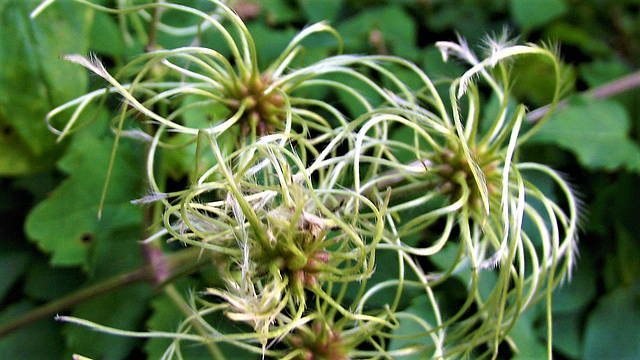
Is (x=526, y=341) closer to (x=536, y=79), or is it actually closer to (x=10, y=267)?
(x=536, y=79)

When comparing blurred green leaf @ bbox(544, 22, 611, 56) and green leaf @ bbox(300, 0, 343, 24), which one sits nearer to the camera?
green leaf @ bbox(300, 0, 343, 24)

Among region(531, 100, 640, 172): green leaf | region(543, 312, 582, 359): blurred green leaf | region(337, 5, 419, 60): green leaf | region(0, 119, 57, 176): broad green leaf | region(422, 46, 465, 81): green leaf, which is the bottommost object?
region(543, 312, 582, 359): blurred green leaf

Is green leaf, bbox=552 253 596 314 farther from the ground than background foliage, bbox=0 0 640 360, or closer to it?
closer to it

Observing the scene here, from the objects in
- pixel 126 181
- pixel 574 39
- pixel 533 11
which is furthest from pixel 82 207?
pixel 574 39

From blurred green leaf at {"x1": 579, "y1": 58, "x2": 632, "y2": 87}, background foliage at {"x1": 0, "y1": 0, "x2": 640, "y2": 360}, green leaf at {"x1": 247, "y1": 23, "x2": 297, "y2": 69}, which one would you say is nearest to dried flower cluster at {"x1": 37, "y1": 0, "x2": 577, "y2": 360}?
background foliage at {"x1": 0, "y1": 0, "x2": 640, "y2": 360}

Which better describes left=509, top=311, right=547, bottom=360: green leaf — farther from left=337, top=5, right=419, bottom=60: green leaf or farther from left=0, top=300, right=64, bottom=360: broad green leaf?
left=0, top=300, right=64, bottom=360: broad green leaf

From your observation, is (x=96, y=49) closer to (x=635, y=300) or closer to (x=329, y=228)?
(x=329, y=228)

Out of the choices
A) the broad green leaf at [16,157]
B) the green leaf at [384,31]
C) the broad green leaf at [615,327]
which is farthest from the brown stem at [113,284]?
the broad green leaf at [615,327]
